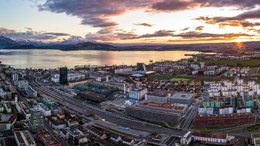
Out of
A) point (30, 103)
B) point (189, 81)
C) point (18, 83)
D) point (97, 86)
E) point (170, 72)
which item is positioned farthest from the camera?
point (170, 72)

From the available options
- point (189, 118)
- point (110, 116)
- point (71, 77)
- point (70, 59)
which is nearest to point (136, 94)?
point (110, 116)

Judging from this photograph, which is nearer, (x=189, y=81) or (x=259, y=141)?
(x=259, y=141)

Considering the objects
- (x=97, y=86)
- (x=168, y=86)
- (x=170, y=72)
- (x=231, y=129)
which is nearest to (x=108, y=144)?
(x=231, y=129)

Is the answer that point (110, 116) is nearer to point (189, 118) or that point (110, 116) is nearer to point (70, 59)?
point (189, 118)

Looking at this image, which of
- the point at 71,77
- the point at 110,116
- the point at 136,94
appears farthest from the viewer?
the point at 71,77

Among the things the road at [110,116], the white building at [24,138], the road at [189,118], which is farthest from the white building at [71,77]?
the white building at [24,138]

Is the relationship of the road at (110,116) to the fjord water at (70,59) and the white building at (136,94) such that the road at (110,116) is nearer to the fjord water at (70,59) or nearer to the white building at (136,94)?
the white building at (136,94)

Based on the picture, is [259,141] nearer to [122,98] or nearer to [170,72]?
[122,98]

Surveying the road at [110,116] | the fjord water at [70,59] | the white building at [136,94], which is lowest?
the road at [110,116]
